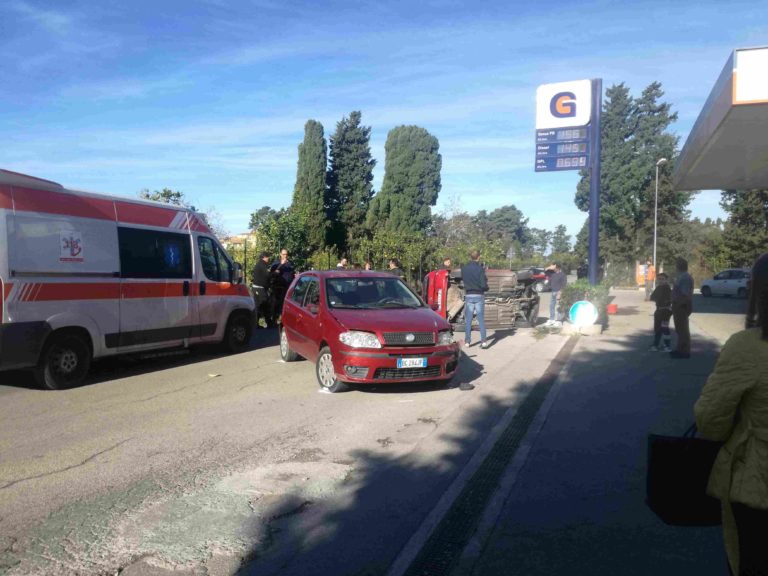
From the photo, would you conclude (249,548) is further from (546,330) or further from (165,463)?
(546,330)

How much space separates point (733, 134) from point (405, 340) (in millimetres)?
11527

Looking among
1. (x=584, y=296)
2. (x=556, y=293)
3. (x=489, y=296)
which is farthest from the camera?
(x=556, y=293)

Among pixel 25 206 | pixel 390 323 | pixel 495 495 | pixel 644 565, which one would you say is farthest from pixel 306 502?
pixel 25 206

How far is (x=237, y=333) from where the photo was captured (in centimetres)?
1225

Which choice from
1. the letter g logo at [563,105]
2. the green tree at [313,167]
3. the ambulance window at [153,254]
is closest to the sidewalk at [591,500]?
the ambulance window at [153,254]

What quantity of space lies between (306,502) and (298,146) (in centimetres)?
3994

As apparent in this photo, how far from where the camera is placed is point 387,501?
475 centimetres

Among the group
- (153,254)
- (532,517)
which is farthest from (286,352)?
(532,517)

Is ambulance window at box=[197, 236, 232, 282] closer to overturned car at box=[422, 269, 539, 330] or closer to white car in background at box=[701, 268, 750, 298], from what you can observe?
overturned car at box=[422, 269, 539, 330]

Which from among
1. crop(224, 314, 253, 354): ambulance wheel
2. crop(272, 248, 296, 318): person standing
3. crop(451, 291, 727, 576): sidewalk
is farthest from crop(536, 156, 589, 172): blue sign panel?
crop(224, 314, 253, 354): ambulance wheel

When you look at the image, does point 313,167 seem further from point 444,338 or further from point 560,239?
point 560,239

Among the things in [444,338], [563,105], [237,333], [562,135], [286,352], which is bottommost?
[286,352]

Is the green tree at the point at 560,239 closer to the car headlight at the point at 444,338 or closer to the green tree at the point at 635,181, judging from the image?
the green tree at the point at 635,181

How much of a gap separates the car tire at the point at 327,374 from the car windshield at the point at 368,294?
75 centimetres
